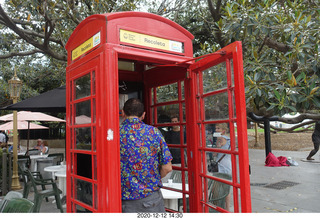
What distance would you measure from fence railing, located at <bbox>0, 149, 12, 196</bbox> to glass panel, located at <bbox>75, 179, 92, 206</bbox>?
194 inches

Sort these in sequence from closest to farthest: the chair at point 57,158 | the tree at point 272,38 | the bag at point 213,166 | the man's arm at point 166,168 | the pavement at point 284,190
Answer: the man's arm at point 166,168 → the bag at point 213,166 → the tree at point 272,38 → the pavement at point 284,190 → the chair at point 57,158

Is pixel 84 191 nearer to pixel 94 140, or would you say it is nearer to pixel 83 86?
pixel 94 140

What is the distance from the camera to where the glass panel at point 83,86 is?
2547 mm

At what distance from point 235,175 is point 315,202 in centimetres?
424

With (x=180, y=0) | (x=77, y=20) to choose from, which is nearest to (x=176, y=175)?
(x=77, y=20)

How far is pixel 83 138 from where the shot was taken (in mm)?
2607

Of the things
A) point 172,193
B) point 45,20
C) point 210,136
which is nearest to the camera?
point 210,136

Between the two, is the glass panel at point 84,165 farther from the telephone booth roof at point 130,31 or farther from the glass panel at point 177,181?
the glass panel at point 177,181

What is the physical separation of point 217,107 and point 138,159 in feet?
3.14

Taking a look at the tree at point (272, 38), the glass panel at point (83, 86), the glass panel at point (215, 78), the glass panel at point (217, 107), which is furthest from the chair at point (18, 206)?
the tree at point (272, 38)

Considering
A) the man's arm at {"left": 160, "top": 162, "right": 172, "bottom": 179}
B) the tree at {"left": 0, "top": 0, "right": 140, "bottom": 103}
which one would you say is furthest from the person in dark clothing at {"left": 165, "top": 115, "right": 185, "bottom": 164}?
the tree at {"left": 0, "top": 0, "right": 140, "bottom": 103}

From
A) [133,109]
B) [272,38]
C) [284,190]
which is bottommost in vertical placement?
[284,190]

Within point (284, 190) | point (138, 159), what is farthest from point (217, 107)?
point (284, 190)

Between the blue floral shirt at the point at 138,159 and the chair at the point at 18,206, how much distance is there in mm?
755
